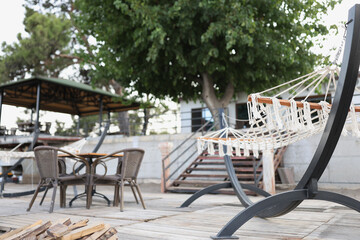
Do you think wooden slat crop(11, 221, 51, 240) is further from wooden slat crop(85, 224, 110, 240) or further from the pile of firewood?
wooden slat crop(85, 224, 110, 240)

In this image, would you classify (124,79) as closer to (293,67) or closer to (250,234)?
(293,67)

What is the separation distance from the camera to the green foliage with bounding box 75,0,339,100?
718cm

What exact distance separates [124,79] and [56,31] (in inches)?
173

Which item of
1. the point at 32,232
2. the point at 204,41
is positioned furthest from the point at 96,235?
the point at 204,41

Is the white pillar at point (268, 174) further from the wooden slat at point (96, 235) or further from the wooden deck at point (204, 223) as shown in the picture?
the wooden slat at point (96, 235)

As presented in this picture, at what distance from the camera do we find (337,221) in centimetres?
292

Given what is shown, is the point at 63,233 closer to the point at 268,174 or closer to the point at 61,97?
the point at 268,174

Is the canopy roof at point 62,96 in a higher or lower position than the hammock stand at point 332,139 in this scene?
higher

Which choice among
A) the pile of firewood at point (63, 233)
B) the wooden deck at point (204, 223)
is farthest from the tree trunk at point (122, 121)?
the pile of firewood at point (63, 233)

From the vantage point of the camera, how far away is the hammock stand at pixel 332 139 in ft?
6.74

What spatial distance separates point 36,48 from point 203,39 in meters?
7.68

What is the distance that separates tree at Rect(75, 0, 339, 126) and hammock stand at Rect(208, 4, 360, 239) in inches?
187

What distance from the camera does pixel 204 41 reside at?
7535 mm

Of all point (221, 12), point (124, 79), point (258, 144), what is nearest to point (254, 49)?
point (221, 12)
